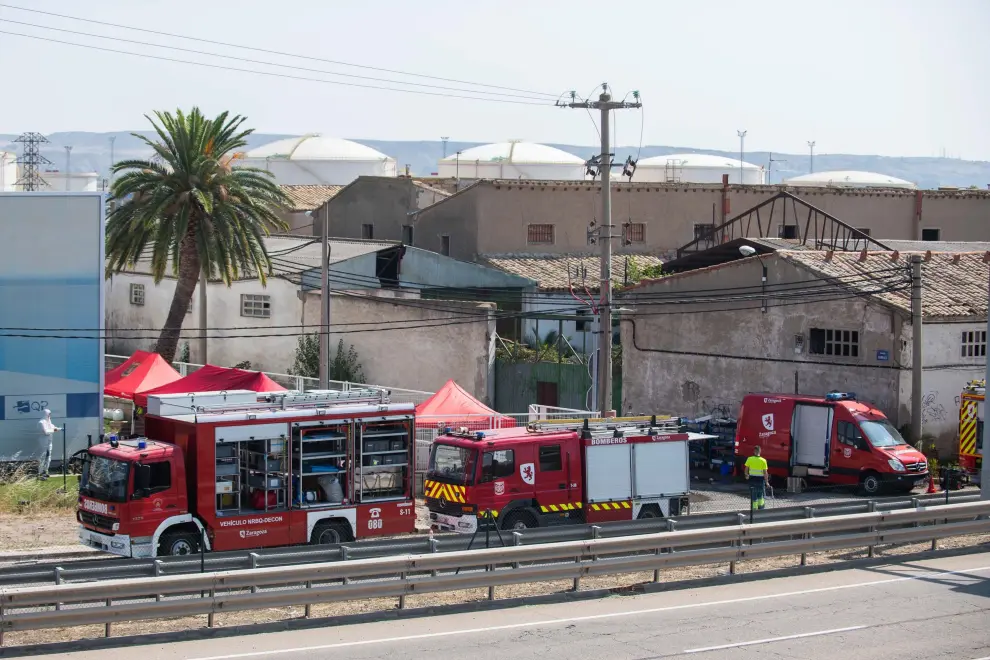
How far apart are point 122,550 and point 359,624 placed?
645 centimetres

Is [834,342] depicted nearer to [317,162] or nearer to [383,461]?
[383,461]

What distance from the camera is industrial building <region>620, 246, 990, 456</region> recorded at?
112 ft

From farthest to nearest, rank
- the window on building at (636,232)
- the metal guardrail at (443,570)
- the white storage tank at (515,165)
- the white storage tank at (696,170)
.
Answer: the white storage tank at (696,170), the white storage tank at (515,165), the window on building at (636,232), the metal guardrail at (443,570)

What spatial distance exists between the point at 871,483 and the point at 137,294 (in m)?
35.5

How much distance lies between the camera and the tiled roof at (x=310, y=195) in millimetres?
67688

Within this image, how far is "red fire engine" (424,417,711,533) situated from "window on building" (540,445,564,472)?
0.02 metres

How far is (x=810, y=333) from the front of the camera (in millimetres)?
36344

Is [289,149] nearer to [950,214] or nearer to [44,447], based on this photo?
[950,214]

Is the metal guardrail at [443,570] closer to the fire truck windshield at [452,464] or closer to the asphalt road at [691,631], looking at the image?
the asphalt road at [691,631]

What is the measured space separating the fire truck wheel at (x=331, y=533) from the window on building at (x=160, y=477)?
112 inches

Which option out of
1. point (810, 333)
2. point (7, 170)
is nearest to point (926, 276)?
point (810, 333)

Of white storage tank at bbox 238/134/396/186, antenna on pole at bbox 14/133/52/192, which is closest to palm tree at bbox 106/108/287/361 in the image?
white storage tank at bbox 238/134/396/186

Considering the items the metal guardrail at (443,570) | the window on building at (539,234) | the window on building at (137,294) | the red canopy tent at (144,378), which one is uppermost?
the window on building at (539,234)

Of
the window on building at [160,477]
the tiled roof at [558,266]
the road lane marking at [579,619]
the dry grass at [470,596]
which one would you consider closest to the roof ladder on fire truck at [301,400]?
the window on building at [160,477]
